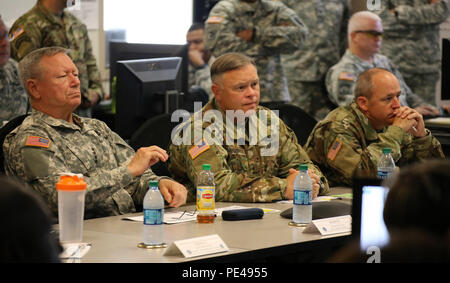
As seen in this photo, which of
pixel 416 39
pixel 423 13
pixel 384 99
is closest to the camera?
pixel 384 99

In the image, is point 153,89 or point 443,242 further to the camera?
point 153,89

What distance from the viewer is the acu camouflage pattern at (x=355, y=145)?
3422 millimetres

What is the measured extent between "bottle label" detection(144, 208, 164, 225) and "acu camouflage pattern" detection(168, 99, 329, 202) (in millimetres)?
789

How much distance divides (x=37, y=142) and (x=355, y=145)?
5.26 feet

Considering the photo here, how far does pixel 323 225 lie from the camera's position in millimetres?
2445

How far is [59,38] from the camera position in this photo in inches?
177

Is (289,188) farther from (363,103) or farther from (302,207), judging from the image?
(363,103)

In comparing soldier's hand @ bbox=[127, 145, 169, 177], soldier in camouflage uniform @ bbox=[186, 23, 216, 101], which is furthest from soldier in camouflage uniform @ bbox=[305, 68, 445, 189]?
soldier in camouflage uniform @ bbox=[186, 23, 216, 101]

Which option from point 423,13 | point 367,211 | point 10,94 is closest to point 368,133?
point 10,94

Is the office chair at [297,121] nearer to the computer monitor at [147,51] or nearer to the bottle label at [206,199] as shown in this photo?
the computer monitor at [147,51]

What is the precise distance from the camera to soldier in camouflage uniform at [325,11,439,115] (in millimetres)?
5199
